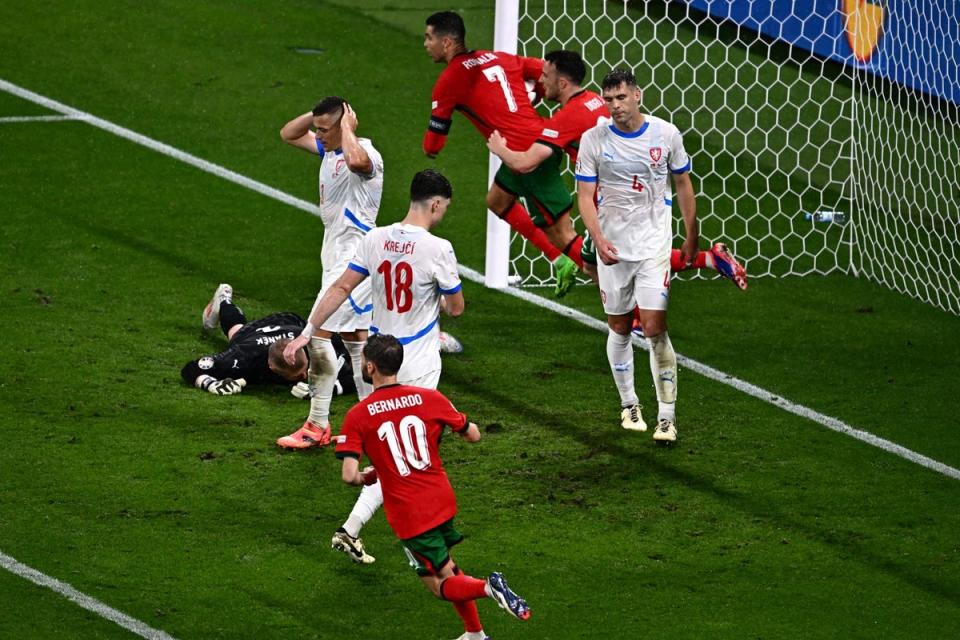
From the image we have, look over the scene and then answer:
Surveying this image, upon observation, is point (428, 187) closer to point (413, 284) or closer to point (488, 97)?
point (413, 284)

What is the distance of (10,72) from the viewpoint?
1669 cm

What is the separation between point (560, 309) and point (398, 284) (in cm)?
458

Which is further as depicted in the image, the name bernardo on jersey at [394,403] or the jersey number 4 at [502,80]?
the jersey number 4 at [502,80]

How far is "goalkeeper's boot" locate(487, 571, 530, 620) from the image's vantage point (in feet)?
22.4

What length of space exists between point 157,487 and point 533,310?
14.1 feet

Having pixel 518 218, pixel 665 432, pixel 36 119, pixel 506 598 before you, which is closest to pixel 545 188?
pixel 518 218

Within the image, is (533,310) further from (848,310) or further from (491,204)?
(848,310)

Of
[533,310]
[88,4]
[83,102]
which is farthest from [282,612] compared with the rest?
[88,4]

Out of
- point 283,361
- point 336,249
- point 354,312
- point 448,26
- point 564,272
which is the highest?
point 448,26

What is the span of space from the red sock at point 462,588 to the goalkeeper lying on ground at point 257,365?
11.3ft

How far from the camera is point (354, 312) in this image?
9.52m

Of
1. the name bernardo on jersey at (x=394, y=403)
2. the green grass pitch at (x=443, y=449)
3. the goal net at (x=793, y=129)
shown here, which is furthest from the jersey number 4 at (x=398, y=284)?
the goal net at (x=793, y=129)

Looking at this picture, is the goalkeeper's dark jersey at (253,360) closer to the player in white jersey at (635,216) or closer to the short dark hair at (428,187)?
the player in white jersey at (635,216)

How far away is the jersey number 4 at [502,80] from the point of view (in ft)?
36.4
